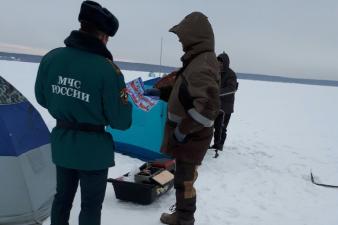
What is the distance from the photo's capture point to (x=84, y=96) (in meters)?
2.10

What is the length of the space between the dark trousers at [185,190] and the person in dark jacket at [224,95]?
9.40ft

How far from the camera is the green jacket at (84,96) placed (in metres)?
2.10

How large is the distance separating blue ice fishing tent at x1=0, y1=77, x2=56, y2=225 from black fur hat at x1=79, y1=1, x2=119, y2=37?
1247mm

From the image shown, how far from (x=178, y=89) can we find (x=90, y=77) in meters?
0.86

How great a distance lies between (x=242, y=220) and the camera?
360 centimetres

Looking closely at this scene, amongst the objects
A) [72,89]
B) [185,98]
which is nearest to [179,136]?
[185,98]

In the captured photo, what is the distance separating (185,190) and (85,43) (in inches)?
57.2

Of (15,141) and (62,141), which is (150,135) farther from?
(62,141)

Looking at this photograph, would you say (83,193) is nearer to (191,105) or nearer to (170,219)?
(191,105)

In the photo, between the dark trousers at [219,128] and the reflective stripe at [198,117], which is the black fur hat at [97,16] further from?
the dark trousers at [219,128]

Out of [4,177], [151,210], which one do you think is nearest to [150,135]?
[151,210]

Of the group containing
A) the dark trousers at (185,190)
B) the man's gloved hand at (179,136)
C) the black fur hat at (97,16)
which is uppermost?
the black fur hat at (97,16)

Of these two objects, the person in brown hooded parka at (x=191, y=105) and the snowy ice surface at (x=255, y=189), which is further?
the snowy ice surface at (x=255, y=189)

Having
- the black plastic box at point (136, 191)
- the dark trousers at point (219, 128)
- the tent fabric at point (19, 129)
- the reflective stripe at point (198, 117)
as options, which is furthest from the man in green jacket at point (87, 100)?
Result: the dark trousers at point (219, 128)
